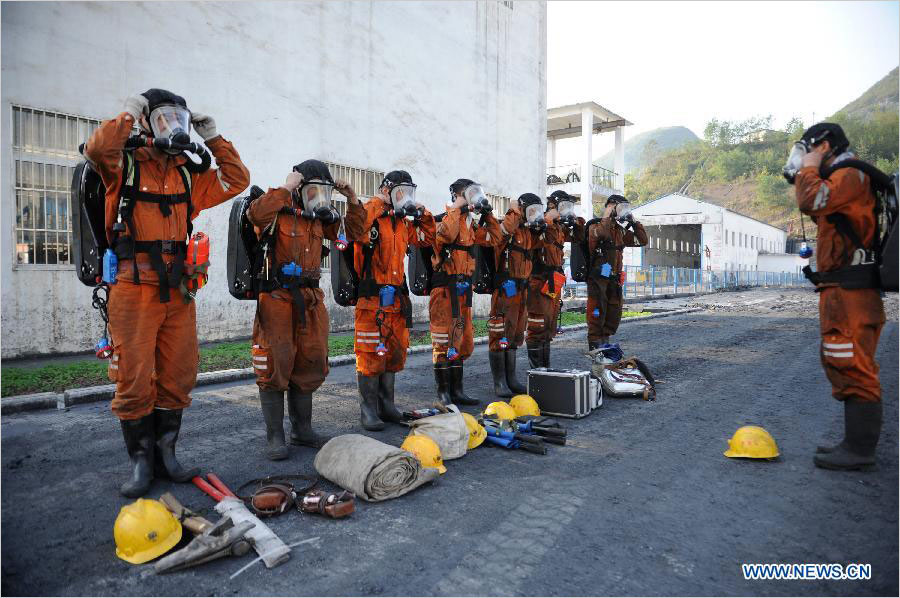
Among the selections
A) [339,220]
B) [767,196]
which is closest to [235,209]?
→ [339,220]

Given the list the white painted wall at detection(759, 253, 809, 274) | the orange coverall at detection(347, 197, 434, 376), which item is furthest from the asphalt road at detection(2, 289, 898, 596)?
the white painted wall at detection(759, 253, 809, 274)

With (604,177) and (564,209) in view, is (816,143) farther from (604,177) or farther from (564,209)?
(604,177)

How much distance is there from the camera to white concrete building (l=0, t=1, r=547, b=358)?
8.65m

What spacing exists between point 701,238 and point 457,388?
4619 centimetres

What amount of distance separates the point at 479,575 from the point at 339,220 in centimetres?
329

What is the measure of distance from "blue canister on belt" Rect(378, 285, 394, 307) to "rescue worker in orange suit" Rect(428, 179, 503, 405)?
763 millimetres

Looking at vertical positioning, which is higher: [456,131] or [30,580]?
[456,131]

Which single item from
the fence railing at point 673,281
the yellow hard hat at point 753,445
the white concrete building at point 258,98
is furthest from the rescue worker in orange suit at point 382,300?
the fence railing at point 673,281

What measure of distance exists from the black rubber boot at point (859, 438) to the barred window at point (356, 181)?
10084 millimetres

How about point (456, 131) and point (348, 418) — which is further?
point (456, 131)

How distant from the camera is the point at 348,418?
588 centimetres

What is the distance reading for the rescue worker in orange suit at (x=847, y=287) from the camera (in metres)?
4.11

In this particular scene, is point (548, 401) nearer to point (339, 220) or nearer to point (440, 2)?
point (339, 220)

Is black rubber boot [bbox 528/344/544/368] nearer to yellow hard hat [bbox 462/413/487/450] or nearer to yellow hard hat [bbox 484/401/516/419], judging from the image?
yellow hard hat [bbox 484/401/516/419]
